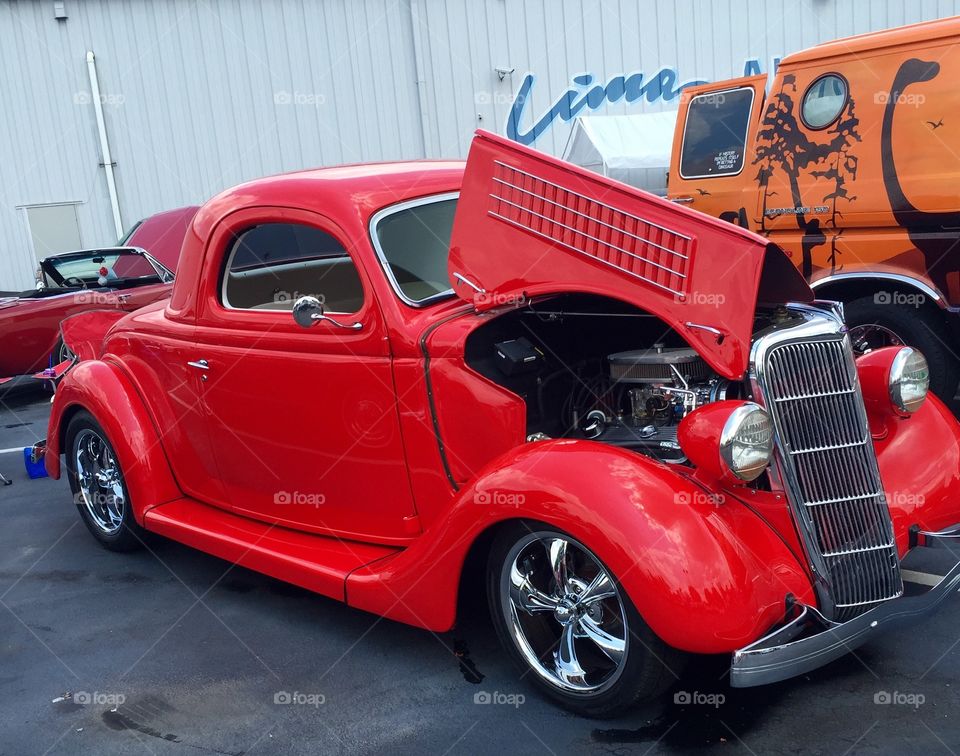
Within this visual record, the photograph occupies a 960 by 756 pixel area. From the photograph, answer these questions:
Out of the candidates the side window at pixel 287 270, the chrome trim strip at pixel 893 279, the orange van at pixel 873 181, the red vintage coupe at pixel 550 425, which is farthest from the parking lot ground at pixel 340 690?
the orange van at pixel 873 181

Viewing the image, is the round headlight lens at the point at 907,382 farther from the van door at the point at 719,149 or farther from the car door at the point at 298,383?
the van door at the point at 719,149

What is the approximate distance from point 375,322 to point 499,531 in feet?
3.21

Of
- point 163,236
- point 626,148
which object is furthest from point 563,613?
point 626,148

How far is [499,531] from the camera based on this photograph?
305 centimetres

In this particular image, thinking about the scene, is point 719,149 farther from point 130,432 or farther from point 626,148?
point 626,148

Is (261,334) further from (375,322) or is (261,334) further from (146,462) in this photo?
(146,462)

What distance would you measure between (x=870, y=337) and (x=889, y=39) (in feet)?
6.02

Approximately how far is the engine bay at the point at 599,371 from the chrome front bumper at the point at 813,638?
70 centimetres

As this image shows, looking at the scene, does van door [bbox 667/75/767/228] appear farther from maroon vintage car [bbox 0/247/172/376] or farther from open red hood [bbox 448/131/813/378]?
maroon vintage car [bbox 0/247/172/376]

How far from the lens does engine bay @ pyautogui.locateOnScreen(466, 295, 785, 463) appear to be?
3258 millimetres

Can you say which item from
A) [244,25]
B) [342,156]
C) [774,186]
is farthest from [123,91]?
[774,186]

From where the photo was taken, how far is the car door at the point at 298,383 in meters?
3.55

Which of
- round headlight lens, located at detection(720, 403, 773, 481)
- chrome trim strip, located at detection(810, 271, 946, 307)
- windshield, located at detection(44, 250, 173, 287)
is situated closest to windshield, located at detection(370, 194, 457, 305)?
round headlight lens, located at detection(720, 403, 773, 481)

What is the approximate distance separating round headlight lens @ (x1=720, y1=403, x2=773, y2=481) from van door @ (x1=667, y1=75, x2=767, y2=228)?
3.80 metres
